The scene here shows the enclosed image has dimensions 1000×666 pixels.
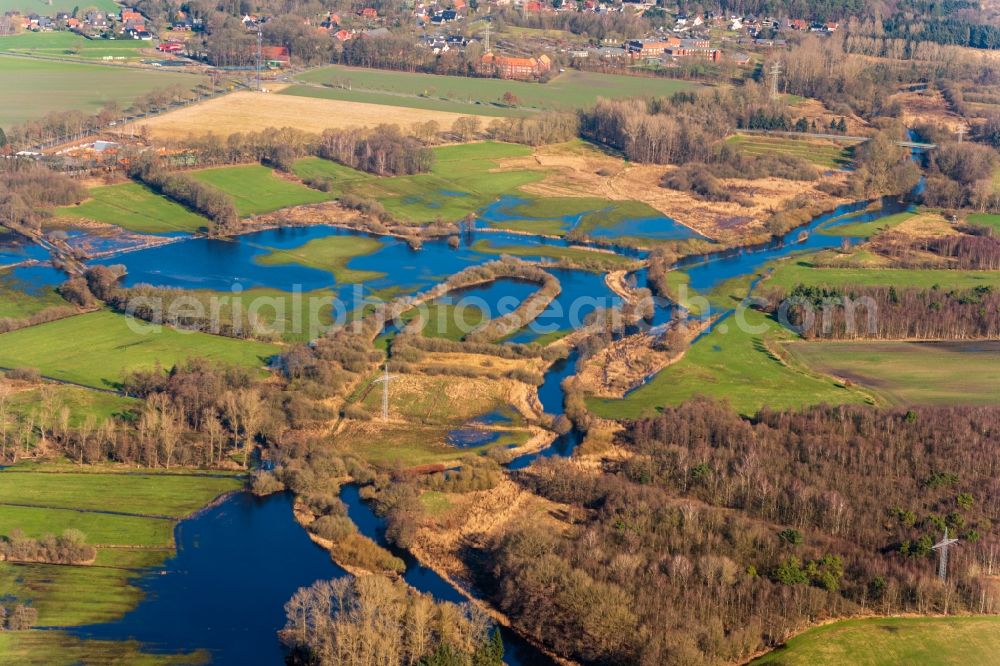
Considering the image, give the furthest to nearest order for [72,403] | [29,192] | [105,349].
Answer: [29,192]
[105,349]
[72,403]

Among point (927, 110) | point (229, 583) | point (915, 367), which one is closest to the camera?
point (229, 583)

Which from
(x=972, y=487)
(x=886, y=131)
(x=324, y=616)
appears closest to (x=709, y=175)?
(x=886, y=131)

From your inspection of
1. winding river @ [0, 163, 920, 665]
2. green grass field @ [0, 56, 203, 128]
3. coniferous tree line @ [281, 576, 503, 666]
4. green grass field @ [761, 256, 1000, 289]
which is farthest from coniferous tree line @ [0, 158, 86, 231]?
coniferous tree line @ [281, 576, 503, 666]

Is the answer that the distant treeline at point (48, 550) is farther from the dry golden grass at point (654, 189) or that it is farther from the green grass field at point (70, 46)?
the green grass field at point (70, 46)

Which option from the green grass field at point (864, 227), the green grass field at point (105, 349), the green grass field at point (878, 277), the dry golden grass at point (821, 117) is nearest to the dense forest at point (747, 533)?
the green grass field at point (105, 349)

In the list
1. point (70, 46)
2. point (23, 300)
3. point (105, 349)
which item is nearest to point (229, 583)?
point (105, 349)

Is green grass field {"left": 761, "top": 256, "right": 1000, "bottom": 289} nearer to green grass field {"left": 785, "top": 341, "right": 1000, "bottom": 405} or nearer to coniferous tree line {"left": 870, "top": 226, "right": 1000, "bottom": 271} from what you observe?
coniferous tree line {"left": 870, "top": 226, "right": 1000, "bottom": 271}

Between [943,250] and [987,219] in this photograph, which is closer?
[943,250]

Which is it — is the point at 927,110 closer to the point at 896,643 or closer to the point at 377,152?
the point at 377,152
